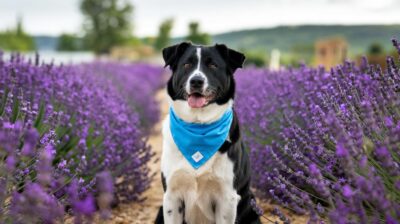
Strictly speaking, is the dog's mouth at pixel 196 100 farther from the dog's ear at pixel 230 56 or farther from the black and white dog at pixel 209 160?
the dog's ear at pixel 230 56

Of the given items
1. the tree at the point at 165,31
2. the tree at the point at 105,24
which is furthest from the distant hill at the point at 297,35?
the tree at the point at 105,24

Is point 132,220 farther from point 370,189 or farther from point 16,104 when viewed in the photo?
point 370,189

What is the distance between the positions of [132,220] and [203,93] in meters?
1.43

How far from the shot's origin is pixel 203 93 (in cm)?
271

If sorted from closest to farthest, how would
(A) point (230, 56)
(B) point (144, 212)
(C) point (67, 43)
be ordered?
(A) point (230, 56)
(B) point (144, 212)
(C) point (67, 43)

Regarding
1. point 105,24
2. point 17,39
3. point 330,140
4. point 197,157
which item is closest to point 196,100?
point 197,157

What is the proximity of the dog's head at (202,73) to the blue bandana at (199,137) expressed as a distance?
0.13m

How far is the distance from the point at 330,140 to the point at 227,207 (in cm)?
67

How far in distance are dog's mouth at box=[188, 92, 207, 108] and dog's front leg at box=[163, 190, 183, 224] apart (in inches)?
20.1

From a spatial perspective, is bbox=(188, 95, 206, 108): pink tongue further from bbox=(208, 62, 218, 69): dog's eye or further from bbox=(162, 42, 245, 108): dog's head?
bbox=(208, 62, 218, 69): dog's eye

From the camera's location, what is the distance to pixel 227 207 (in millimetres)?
2709

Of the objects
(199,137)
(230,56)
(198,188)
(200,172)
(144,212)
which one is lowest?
(144,212)

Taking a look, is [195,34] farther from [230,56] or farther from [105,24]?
[230,56]

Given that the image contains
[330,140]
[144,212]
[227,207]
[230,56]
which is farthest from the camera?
[144,212]
